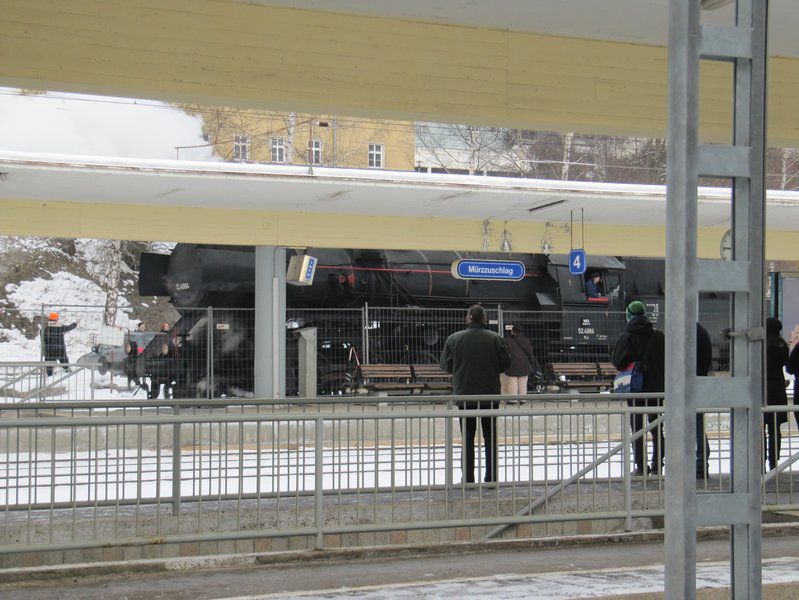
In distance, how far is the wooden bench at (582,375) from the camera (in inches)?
985

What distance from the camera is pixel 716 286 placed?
3.36m

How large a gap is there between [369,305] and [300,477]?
15.3 metres

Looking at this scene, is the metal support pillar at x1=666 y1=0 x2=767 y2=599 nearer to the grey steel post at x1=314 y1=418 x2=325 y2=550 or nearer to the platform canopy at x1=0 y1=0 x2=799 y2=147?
the grey steel post at x1=314 y1=418 x2=325 y2=550

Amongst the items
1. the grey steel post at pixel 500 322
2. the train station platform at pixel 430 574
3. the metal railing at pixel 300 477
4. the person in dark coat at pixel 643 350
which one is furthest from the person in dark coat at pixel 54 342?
the train station platform at pixel 430 574

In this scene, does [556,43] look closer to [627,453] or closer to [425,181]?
[627,453]

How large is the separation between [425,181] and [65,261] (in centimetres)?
4050

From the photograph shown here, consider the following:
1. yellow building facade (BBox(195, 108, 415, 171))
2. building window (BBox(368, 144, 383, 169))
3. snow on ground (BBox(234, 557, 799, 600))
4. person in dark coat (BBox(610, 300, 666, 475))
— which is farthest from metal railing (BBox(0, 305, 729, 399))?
snow on ground (BBox(234, 557, 799, 600))

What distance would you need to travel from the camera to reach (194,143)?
17.8 meters

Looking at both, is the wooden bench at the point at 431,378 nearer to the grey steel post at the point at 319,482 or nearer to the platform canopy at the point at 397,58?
the platform canopy at the point at 397,58

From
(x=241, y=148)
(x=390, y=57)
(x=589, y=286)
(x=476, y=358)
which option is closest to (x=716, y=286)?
(x=390, y=57)

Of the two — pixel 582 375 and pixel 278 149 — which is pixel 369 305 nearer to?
pixel 582 375

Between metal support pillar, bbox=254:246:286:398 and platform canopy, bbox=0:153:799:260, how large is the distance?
0.92m

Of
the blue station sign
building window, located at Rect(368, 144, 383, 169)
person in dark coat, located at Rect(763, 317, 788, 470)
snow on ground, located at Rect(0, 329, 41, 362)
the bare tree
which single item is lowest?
snow on ground, located at Rect(0, 329, 41, 362)

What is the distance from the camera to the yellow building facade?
18.3m
